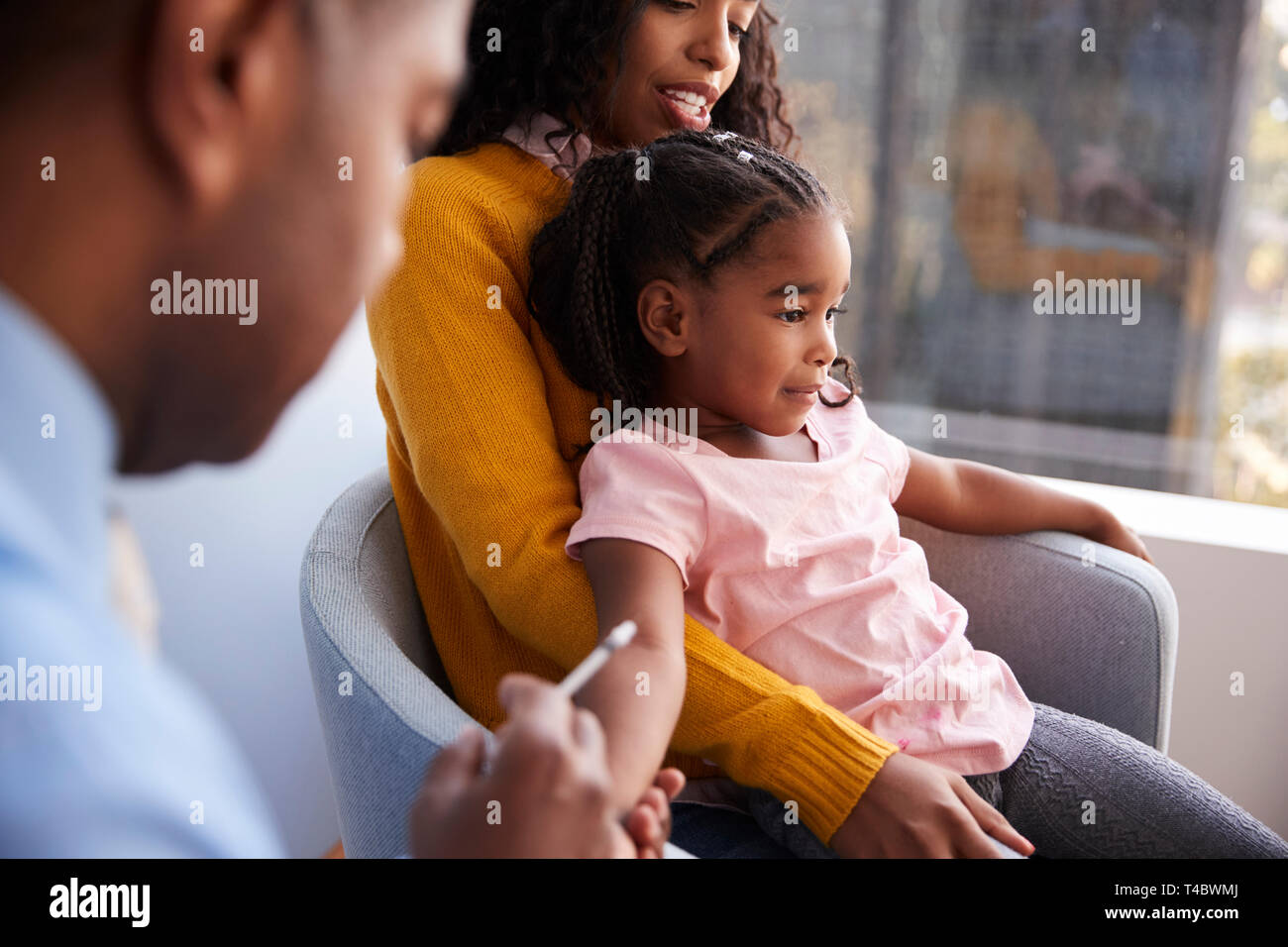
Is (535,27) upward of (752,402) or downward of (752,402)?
upward

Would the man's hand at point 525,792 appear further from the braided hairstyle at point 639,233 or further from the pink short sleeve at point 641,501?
the braided hairstyle at point 639,233

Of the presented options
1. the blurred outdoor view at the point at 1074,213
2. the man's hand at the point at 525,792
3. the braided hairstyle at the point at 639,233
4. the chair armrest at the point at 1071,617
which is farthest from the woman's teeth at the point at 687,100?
the blurred outdoor view at the point at 1074,213

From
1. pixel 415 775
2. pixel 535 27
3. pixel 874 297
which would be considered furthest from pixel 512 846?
pixel 874 297

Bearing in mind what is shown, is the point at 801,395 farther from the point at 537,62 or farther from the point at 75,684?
the point at 75,684

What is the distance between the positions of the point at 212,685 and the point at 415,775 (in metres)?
0.31

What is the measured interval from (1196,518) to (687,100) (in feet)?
3.69

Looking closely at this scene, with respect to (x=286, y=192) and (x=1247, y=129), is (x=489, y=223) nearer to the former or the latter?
(x=286, y=192)

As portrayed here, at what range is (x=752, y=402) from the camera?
3.28 ft

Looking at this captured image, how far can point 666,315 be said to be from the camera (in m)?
1.01

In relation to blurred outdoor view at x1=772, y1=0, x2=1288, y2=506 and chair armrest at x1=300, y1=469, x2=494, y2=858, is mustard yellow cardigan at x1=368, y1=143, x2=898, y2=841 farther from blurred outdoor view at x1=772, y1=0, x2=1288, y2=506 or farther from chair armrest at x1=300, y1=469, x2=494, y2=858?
blurred outdoor view at x1=772, y1=0, x2=1288, y2=506

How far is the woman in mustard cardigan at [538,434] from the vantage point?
854 millimetres

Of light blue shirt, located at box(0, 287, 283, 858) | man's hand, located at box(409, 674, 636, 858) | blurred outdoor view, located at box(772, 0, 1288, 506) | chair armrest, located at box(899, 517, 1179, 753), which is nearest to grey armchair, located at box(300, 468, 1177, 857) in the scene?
chair armrest, located at box(899, 517, 1179, 753)

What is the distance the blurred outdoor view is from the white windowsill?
2.52 ft

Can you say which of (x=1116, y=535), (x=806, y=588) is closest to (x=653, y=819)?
(x=806, y=588)
